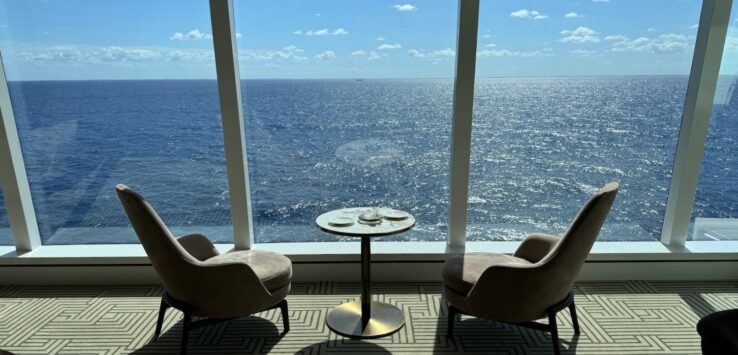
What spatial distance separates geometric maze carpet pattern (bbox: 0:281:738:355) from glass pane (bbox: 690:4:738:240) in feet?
1.40

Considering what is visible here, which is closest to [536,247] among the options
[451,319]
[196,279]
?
[451,319]

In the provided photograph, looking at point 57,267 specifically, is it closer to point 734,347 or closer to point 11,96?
point 11,96

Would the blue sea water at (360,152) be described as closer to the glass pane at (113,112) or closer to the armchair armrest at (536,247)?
the glass pane at (113,112)

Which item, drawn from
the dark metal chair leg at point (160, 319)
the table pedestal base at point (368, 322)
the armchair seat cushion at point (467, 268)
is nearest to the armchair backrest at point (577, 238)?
the armchair seat cushion at point (467, 268)

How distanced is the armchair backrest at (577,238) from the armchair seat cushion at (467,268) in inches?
13.1

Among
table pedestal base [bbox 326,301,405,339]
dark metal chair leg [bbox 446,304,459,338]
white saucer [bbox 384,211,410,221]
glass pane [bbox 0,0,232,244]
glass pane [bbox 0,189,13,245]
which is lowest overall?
table pedestal base [bbox 326,301,405,339]

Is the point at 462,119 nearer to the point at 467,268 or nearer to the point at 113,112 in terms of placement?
the point at 467,268

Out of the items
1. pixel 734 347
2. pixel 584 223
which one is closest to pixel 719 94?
pixel 584 223

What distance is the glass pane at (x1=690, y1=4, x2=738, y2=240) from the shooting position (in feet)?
10.0

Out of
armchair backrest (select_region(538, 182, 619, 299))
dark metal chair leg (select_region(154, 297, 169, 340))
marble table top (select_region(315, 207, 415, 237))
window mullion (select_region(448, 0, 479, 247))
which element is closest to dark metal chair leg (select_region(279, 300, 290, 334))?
marble table top (select_region(315, 207, 415, 237))

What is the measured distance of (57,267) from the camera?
325 centimetres

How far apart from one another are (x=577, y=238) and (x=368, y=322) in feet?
4.09

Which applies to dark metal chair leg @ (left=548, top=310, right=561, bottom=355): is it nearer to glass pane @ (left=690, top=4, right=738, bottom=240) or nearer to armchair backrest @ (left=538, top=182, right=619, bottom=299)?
armchair backrest @ (left=538, top=182, right=619, bottom=299)

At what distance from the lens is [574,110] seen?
3133 millimetres
